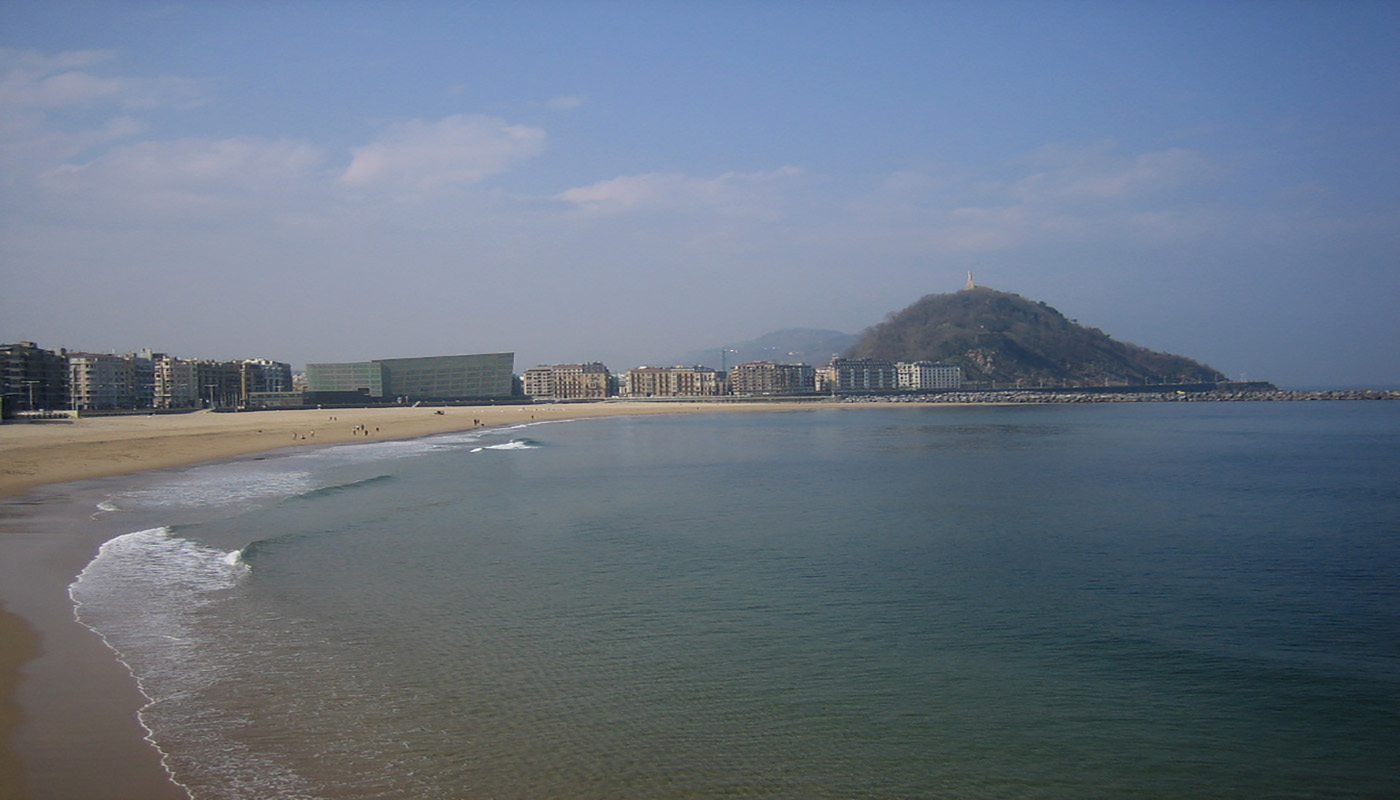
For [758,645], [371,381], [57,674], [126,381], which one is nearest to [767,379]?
[371,381]

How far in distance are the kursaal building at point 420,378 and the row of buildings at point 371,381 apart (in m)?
0.14

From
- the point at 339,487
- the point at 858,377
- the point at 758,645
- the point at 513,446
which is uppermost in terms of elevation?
the point at 858,377

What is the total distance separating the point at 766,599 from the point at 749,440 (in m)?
35.1

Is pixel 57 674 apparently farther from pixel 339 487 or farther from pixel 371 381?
pixel 371 381

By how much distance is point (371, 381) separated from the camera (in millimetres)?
122125

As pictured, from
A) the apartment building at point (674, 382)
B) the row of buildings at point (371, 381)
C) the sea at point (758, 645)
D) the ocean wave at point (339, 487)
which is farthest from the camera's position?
the apartment building at point (674, 382)

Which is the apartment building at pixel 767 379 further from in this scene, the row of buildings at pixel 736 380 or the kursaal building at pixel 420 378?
the kursaal building at pixel 420 378

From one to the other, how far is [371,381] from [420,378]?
7226mm

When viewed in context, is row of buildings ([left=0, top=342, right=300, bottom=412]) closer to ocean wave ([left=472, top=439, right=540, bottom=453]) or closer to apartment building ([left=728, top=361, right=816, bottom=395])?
ocean wave ([left=472, top=439, right=540, bottom=453])

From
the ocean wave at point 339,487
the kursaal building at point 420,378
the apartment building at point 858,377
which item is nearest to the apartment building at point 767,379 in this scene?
the apartment building at point 858,377

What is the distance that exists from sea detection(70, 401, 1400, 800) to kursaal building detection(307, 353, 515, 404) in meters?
106

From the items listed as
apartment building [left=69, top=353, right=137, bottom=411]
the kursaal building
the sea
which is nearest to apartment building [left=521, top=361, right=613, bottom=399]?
the kursaal building

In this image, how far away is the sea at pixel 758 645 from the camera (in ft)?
20.8

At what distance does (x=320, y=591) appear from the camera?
1159 centimetres
